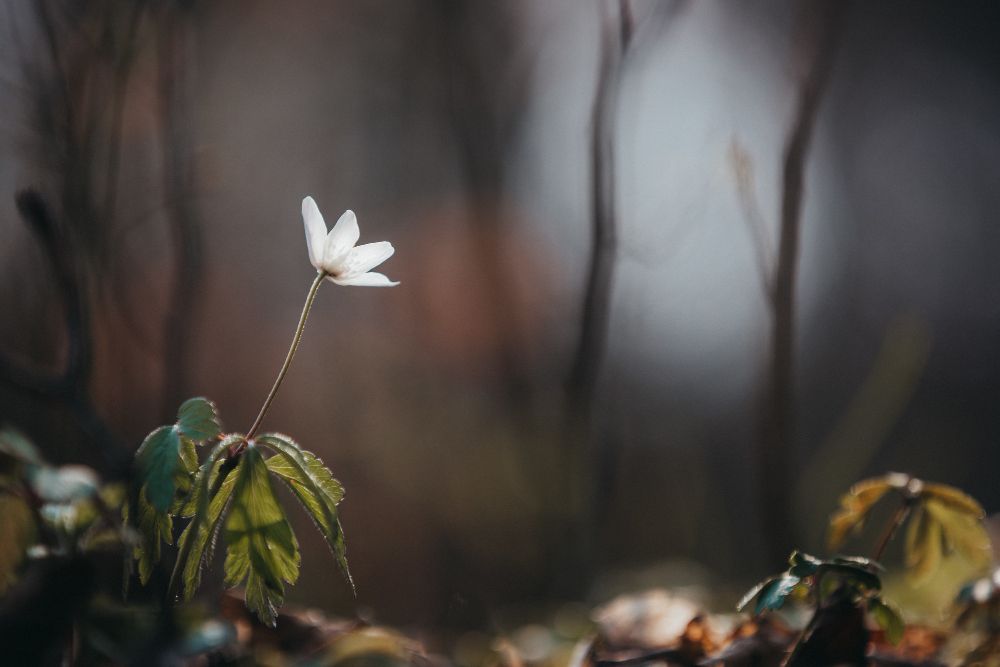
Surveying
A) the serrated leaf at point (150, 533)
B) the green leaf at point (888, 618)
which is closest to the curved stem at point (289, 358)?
the serrated leaf at point (150, 533)

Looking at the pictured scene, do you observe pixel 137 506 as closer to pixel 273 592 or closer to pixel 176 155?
pixel 273 592

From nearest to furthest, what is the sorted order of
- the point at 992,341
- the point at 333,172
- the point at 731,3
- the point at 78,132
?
the point at 78,132, the point at 731,3, the point at 333,172, the point at 992,341

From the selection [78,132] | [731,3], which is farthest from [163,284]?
[731,3]

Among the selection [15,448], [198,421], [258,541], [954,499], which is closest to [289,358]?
[198,421]

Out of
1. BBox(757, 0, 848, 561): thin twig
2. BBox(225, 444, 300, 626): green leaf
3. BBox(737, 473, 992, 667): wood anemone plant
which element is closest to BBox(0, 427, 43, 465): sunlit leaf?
BBox(225, 444, 300, 626): green leaf

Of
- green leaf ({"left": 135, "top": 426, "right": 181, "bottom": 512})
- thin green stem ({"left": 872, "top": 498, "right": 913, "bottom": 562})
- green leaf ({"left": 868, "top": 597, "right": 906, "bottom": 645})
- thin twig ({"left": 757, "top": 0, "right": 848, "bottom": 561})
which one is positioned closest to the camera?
green leaf ({"left": 135, "top": 426, "right": 181, "bottom": 512})

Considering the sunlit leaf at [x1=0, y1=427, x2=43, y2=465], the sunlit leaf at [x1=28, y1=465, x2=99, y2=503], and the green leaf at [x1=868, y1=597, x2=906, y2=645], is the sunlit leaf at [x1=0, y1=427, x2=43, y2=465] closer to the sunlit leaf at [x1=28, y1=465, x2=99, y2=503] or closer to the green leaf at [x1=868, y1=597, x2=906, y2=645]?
the sunlit leaf at [x1=28, y1=465, x2=99, y2=503]
